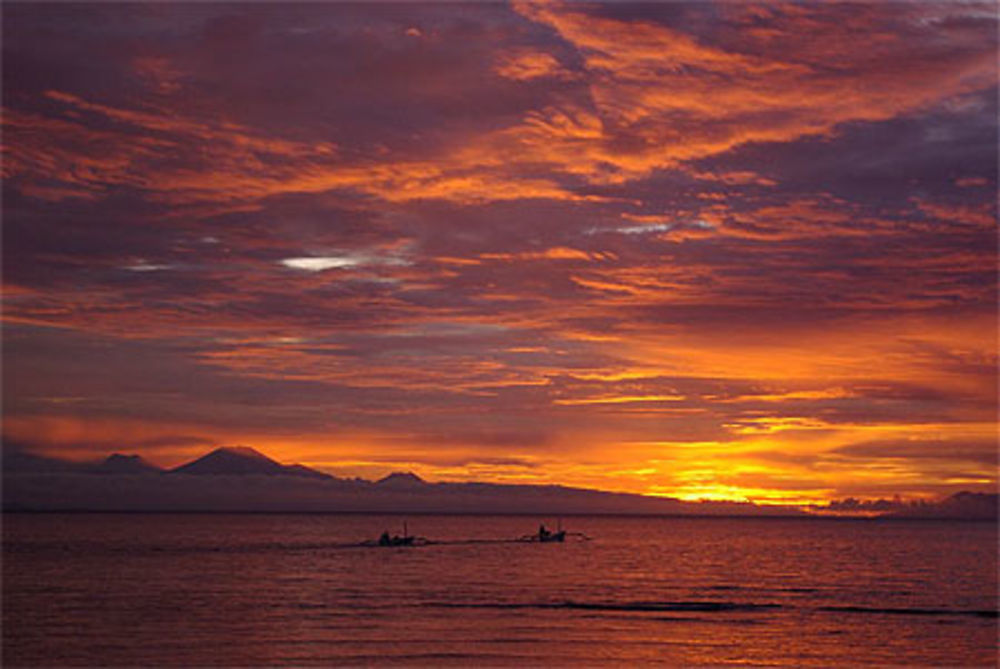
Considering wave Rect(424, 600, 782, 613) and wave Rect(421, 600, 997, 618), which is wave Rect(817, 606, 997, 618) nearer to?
wave Rect(421, 600, 997, 618)

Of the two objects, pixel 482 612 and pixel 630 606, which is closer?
pixel 482 612

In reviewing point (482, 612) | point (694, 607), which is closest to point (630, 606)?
point (694, 607)

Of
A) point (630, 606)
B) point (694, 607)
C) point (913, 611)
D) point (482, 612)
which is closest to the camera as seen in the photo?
point (482, 612)

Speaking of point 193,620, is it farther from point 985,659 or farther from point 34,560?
point 34,560

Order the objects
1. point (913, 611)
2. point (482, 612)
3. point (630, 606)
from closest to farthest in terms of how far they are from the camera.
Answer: point (482, 612) < point (630, 606) < point (913, 611)

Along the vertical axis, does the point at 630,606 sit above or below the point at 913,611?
below

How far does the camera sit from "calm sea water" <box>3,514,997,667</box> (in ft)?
132

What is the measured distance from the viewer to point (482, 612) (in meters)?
52.1

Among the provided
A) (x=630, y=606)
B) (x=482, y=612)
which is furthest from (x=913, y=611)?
(x=482, y=612)

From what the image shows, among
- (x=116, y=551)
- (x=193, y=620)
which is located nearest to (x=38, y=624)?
(x=193, y=620)

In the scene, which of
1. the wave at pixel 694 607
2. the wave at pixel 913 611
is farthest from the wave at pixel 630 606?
the wave at pixel 913 611

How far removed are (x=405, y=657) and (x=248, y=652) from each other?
6.76 m

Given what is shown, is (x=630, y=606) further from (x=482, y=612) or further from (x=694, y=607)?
(x=482, y=612)

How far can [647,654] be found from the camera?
40.0m
